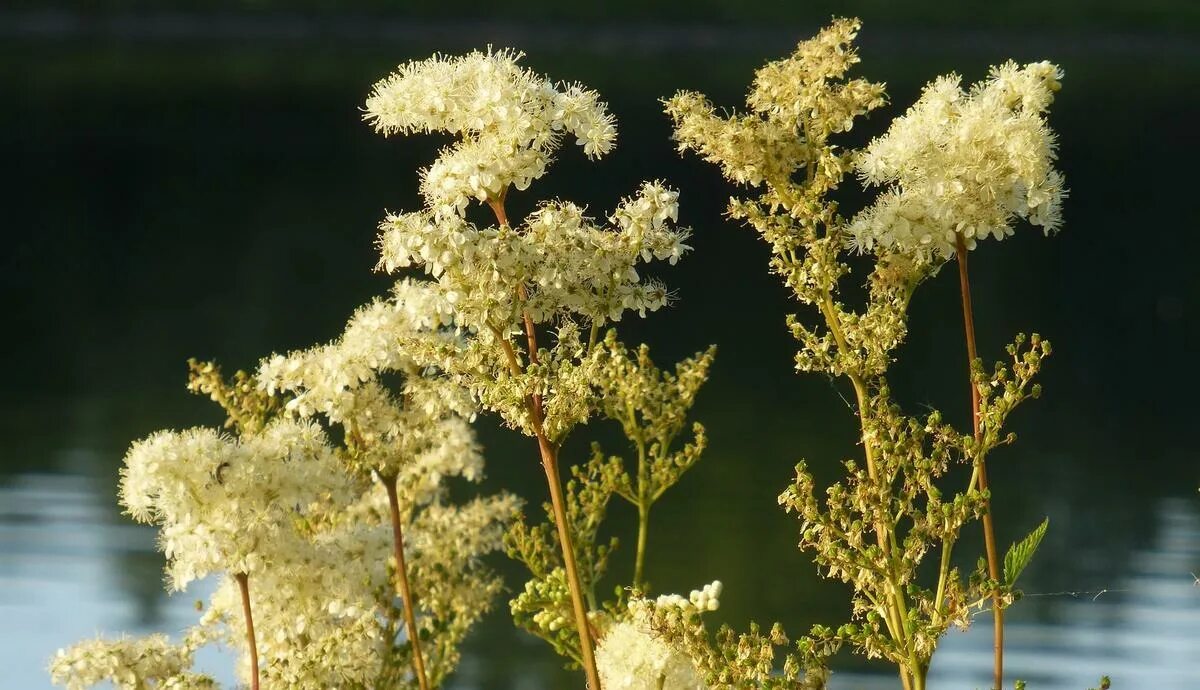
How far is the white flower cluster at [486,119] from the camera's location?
3059 millimetres

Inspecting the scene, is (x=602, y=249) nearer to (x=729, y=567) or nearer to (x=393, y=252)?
(x=393, y=252)

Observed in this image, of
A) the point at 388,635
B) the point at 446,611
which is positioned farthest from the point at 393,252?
the point at 446,611

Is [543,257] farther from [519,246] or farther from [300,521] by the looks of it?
[300,521]

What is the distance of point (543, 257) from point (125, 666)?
1156 mm

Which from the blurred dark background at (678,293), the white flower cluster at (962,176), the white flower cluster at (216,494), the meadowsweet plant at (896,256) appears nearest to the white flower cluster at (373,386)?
the white flower cluster at (216,494)

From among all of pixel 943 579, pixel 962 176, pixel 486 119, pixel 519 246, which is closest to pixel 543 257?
pixel 519 246

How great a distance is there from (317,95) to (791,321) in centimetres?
5190

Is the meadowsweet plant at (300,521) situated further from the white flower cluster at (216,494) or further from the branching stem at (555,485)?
the branching stem at (555,485)

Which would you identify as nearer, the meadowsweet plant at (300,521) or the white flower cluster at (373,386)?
the meadowsweet plant at (300,521)

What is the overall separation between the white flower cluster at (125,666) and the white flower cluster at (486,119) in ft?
3.44

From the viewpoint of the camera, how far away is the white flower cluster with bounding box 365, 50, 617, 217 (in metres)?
3.06

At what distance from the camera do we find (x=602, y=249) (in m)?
3.12

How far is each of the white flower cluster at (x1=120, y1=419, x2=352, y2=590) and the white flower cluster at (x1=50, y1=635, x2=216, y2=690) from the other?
0.16 metres

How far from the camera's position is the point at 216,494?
3328 mm
